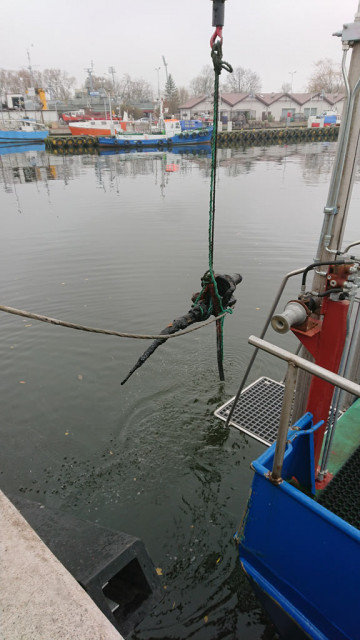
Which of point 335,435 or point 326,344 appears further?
point 335,435

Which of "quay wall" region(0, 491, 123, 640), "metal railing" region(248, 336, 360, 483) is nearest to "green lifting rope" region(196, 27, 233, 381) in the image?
"metal railing" region(248, 336, 360, 483)

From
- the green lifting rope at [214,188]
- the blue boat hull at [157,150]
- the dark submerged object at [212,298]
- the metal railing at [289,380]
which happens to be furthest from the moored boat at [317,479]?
the blue boat hull at [157,150]

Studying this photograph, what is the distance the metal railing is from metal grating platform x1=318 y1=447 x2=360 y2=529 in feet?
2.86

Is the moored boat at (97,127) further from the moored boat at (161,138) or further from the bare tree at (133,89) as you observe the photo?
the bare tree at (133,89)

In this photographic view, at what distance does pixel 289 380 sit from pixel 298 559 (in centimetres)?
104

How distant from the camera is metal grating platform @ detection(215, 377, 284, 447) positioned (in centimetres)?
391

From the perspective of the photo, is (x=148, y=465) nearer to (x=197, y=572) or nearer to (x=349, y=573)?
(x=197, y=572)

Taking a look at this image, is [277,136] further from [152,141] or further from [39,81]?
[39,81]

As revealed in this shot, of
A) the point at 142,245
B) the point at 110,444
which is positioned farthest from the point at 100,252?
the point at 110,444

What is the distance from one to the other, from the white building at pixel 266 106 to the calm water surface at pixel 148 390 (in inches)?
2695

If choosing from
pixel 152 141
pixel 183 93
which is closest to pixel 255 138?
pixel 152 141

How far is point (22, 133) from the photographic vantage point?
4934 centimetres

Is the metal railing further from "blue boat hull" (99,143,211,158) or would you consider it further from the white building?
the white building

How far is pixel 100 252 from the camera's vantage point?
9727 millimetres
